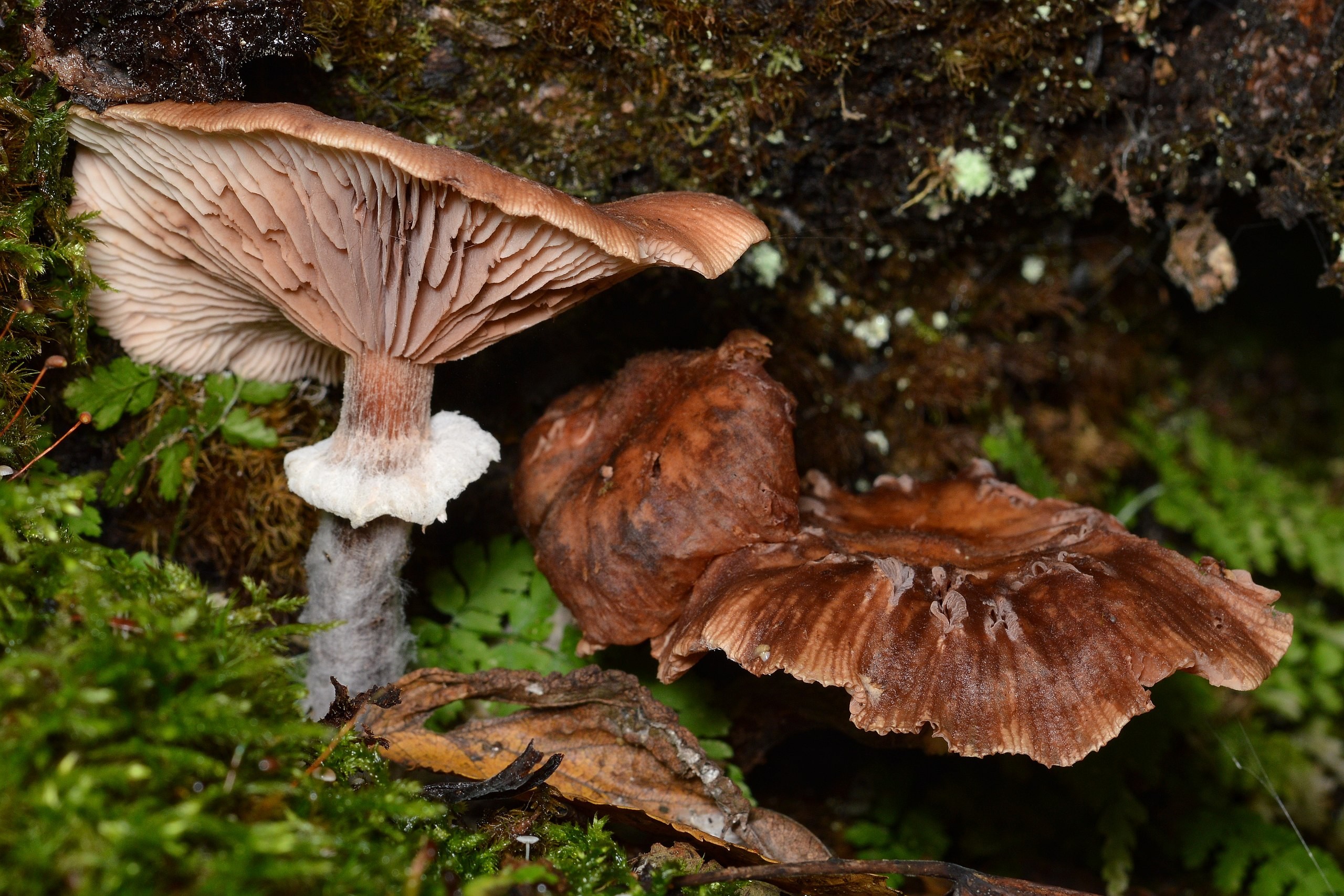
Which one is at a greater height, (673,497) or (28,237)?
(28,237)

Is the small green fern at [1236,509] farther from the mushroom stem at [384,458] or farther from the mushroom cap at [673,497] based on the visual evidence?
the mushroom stem at [384,458]

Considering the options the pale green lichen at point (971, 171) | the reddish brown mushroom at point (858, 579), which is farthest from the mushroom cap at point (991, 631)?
the pale green lichen at point (971, 171)

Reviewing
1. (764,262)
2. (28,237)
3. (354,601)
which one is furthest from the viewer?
(764,262)

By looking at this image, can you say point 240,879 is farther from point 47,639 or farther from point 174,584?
point 174,584

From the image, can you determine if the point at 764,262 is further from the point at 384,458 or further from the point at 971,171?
the point at 384,458

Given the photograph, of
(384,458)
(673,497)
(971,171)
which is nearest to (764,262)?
(971,171)
